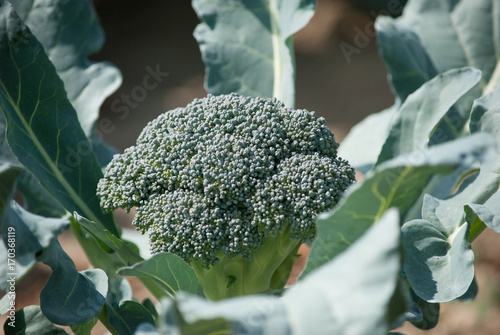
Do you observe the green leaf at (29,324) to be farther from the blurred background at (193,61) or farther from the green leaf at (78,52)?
the blurred background at (193,61)

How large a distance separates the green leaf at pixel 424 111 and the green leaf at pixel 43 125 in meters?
0.48

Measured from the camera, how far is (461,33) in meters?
0.98

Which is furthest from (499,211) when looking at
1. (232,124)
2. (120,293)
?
(120,293)

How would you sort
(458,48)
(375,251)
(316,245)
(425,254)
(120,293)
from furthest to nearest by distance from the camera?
(458,48) → (120,293) → (425,254) → (316,245) → (375,251)

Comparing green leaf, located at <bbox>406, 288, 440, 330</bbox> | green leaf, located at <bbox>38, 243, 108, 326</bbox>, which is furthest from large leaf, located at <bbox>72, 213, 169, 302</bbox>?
green leaf, located at <bbox>406, 288, 440, 330</bbox>

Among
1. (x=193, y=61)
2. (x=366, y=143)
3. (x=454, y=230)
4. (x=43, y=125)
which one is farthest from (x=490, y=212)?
(x=193, y=61)

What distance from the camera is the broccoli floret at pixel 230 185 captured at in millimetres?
687

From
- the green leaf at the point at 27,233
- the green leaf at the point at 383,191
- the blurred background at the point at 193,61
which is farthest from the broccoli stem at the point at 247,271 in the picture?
the blurred background at the point at 193,61

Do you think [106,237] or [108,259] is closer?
[106,237]

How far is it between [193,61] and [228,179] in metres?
2.95

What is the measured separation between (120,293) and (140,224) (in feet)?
0.59

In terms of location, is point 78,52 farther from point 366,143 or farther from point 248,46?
point 366,143

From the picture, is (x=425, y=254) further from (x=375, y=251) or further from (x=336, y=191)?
(x=375, y=251)

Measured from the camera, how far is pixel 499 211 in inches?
25.6
